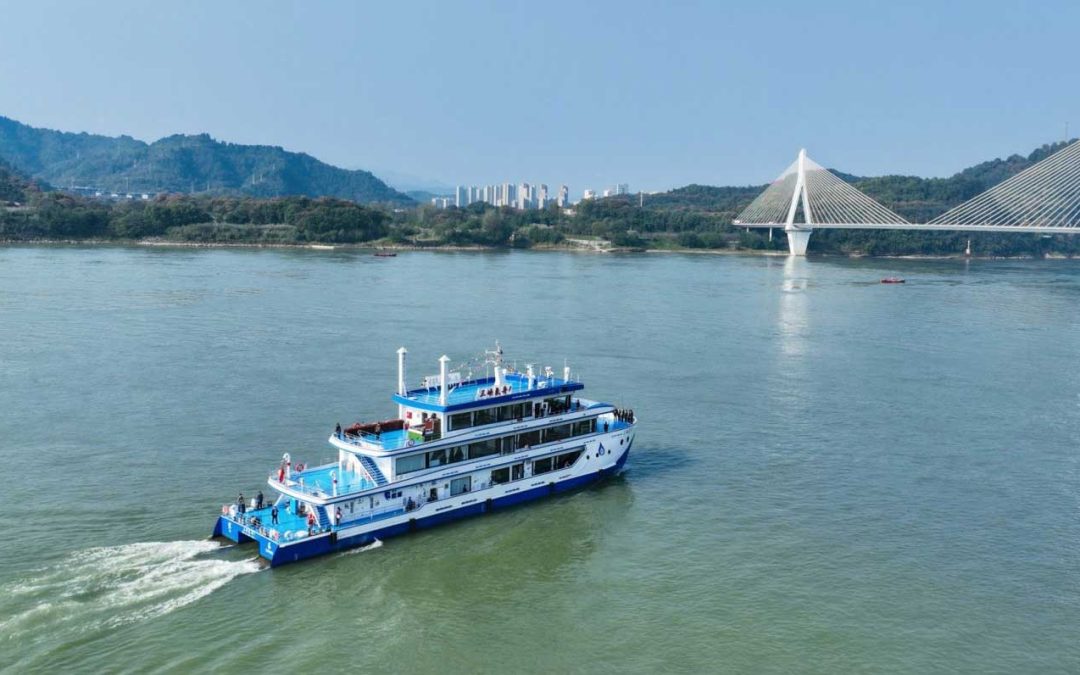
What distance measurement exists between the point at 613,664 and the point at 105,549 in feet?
29.1

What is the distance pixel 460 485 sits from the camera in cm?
1834

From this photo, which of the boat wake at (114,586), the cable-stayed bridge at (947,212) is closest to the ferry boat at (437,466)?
the boat wake at (114,586)

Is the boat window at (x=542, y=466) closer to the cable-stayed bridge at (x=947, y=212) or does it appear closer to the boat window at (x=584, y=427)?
the boat window at (x=584, y=427)

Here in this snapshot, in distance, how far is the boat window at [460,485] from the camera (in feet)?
59.8

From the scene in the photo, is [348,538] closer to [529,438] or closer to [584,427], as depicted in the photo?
[529,438]

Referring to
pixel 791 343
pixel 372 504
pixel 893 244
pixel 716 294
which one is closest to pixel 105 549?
pixel 372 504

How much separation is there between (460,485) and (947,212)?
10235 centimetres

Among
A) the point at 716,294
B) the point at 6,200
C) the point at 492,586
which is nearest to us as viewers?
the point at 492,586

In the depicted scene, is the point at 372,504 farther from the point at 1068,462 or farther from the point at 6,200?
the point at 6,200

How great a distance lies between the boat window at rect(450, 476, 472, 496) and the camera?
18.2m

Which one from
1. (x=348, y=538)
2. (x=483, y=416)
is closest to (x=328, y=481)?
(x=348, y=538)

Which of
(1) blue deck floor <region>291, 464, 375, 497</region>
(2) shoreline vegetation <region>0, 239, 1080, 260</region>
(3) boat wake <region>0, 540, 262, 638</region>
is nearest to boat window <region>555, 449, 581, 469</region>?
(1) blue deck floor <region>291, 464, 375, 497</region>

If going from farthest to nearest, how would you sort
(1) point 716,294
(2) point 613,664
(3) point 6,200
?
(3) point 6,200
(1) point 716,294
(2) point 613,664

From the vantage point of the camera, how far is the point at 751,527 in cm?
1825
